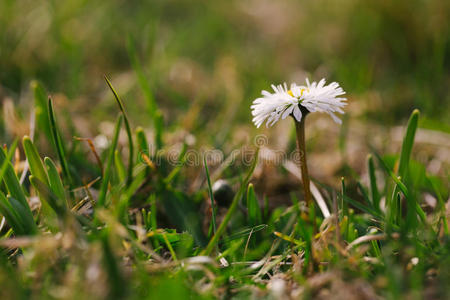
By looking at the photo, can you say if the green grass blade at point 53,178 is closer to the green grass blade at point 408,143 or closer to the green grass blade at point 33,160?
the green grass blade at point 33,160

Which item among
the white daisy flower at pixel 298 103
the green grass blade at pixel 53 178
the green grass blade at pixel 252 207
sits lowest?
the green grass blade at pixel 252 207

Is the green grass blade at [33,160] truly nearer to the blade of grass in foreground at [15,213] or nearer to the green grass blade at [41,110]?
the blade of grass in foreground at [15,213]

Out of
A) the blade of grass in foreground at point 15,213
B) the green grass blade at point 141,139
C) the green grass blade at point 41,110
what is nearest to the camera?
the blade of grass in foreground at point 15,213

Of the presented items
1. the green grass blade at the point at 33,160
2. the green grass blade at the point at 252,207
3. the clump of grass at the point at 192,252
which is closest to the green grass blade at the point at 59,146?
the clump of grass at the point at 192,252

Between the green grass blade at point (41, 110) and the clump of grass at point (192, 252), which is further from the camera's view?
the green grass blade at point (41, 110)

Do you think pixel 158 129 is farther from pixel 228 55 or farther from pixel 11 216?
pixel 228 55

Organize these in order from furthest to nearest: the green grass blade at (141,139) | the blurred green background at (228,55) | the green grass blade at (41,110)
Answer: the blurred green background at (228,55), the green grass blade at (41,110), the green grass blade at (141,139)

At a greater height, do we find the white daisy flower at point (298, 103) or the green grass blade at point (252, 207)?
the white daisy flower at point (298, 103)
